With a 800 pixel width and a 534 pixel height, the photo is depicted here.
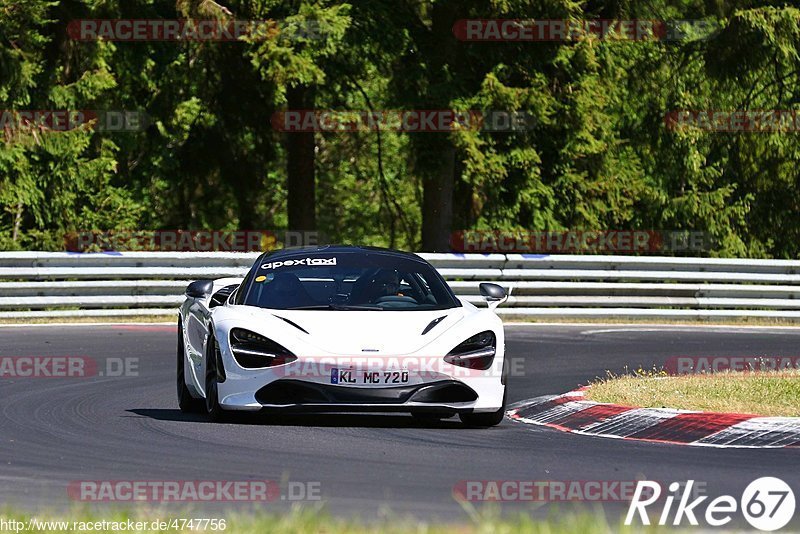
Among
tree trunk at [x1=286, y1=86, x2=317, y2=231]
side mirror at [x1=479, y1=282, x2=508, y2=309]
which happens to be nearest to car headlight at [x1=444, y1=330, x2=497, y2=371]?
side mirror at [x1=479, y1=282, x2=508, y2=309]

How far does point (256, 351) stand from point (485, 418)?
166 cm

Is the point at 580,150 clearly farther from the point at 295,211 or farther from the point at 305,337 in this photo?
the point at 305,337

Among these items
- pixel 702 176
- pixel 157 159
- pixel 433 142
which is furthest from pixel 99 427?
pixel 702 176

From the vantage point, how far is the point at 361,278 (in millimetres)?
11445

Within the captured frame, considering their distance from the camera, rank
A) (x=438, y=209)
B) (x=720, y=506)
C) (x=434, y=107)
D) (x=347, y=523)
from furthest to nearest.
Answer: (x=438, y=209), (x=434, y=107), (x=720, y=506), (x=347, y=523)

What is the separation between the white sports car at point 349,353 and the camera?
391 inches

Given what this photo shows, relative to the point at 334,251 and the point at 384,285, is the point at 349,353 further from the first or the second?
the point at 334,251

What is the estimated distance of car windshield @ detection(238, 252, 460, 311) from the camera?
35.9 ft

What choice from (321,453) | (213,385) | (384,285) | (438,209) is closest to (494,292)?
(384,285)

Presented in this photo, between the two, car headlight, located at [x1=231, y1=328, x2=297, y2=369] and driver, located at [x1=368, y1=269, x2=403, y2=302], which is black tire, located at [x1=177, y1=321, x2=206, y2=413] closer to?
car headlight, located at [x1=231, y1=328, x2=297, y2=369]

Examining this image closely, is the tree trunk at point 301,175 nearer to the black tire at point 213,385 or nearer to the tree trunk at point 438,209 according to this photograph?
the tree trunk at point 438,209

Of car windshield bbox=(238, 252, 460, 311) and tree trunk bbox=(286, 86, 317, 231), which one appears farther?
tree trunk bbox=(286, 86, 317, 231)

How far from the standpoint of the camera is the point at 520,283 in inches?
908

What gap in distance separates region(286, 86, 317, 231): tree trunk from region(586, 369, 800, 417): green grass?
18.2m
